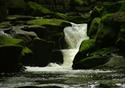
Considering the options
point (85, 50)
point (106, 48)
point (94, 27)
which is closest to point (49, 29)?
point (94, 27)

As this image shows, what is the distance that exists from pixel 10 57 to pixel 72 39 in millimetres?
15685

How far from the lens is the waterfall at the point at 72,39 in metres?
41.2

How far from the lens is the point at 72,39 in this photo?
45938 mm

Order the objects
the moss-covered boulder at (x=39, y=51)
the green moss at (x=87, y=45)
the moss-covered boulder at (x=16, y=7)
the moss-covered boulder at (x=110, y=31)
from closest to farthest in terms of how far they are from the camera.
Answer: the moss-covered boulder at (x=110, y=31)
the green moss at (x=87, y=45)
the moss-covered boulder at (x=39, y=51)
the moss-covered boulder at (x=16, y=7)

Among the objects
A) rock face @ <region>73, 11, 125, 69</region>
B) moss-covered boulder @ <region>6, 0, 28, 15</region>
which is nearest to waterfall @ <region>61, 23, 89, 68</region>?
rock face @ <region>73, 11, 125, 69</region>

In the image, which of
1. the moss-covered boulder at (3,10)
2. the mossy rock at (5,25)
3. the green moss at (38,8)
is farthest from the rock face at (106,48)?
the green moss at (38,8)

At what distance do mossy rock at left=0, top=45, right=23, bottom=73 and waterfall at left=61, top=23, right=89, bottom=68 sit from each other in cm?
847

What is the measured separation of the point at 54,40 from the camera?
1724 inches

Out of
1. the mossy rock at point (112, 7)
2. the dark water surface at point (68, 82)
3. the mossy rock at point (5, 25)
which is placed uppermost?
the mossy rock at point (112, 7)

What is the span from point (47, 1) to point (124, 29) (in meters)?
31.8

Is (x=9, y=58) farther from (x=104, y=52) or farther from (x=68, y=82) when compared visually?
(x=104, y=52)

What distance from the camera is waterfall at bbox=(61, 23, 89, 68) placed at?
135 feet

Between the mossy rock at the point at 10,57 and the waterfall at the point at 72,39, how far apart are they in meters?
8.47

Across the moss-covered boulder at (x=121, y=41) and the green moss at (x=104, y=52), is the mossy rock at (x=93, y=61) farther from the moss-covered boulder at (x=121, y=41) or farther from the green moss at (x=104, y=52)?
the moss-covered boulder at (x=121, y=41)
